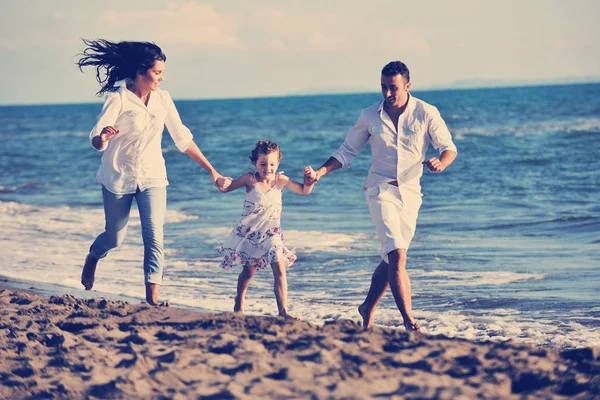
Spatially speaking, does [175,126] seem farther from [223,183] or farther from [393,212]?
[393,212]

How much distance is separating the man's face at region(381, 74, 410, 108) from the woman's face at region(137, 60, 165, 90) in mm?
1641

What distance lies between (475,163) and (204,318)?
17714mm

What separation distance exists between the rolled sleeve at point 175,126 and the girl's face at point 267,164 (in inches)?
26.5

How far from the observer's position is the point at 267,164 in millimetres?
6305

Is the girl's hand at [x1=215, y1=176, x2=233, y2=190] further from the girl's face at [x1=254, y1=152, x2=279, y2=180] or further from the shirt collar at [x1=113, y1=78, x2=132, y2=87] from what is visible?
the shirt collar at [x1=113, y1=78, x2=132, y2=87]

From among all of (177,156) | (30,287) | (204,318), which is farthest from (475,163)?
(204,318)

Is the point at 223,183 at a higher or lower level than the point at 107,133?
lower

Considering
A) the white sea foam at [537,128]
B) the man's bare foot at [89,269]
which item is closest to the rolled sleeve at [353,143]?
the man's bare foot at [89,269]

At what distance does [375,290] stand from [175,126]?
2001 mm

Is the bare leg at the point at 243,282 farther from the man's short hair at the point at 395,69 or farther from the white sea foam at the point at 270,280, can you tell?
the man's short hair at the point at 395,69

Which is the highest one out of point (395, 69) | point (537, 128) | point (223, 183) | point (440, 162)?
point (537, 128)

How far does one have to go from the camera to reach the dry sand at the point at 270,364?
4.19m

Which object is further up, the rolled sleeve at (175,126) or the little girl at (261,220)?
the rolled sleeve at (175,126)

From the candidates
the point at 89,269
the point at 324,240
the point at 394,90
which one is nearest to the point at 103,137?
the point at 89,269
